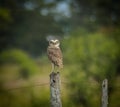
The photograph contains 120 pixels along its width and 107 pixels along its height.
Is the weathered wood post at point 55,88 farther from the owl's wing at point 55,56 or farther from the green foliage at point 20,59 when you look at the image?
the green foliage at point 20,59

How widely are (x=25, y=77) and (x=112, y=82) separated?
1207cm

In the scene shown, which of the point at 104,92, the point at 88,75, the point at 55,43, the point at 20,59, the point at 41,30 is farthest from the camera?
the point at 41,30

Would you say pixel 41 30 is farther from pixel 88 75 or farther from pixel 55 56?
pixel 55 56

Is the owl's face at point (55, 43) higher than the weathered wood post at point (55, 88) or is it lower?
higher

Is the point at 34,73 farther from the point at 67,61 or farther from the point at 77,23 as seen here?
the point at 77,23

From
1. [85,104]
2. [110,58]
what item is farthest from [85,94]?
[110,58]

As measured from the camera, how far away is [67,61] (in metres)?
20.9

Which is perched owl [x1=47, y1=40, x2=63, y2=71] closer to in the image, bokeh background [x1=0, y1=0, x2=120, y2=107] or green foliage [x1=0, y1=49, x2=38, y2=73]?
bokeh background [x1=0, y1=0, x2=120, y2=107]

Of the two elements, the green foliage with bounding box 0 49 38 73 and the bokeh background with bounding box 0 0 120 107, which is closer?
the bokeh background with bounding box 0 0 120 107

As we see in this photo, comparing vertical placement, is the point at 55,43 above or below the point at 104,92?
above

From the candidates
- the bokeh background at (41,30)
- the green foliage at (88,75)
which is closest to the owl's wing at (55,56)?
the green foliage at (88,75)

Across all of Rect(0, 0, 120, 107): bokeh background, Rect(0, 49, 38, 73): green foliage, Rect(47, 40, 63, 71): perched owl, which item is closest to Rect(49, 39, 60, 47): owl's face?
Rect(47, 40, 63, 71): perched owl

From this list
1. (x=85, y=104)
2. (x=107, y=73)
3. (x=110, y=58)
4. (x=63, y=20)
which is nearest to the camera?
(x=85, y=104)

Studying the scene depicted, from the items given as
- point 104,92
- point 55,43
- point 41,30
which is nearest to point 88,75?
point 55,43
